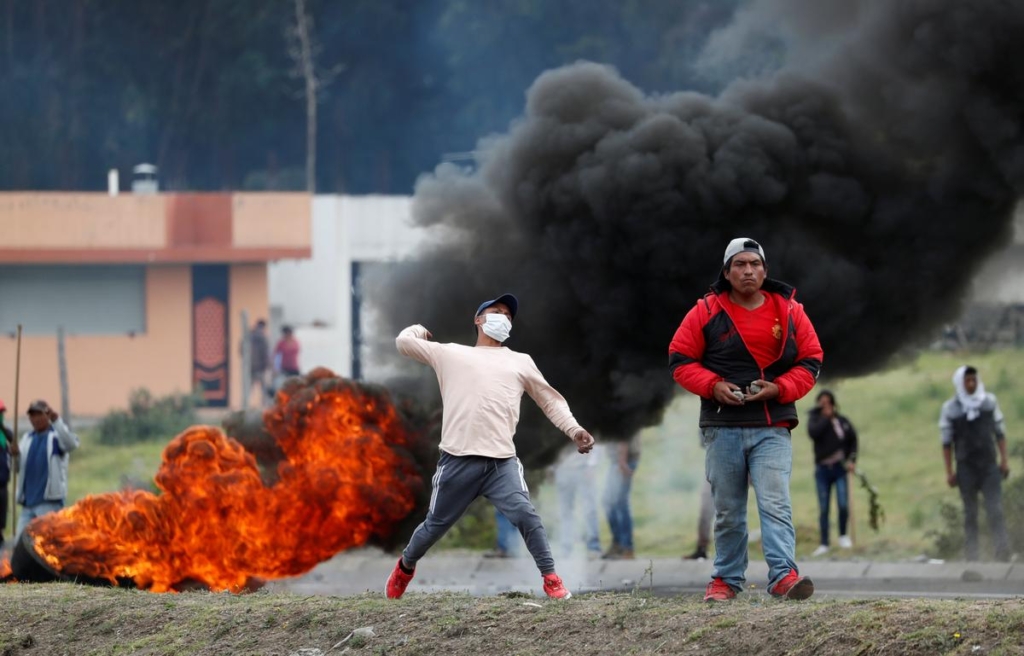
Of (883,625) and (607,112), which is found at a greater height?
(607,112)

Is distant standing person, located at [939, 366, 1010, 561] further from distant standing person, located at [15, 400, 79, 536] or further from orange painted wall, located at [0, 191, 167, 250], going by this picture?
orange painted wall, located at [0, 191, 167, 250]

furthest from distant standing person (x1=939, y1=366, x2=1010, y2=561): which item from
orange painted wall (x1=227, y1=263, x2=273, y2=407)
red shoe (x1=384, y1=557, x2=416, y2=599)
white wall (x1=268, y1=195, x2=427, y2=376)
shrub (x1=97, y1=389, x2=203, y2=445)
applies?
white wall (x1=268, y1=195, x2=427, y2=376)

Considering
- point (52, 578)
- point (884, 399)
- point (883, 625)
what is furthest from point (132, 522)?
point (884, 399)

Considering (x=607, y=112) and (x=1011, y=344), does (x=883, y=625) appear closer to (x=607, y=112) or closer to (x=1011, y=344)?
(x=607, y=112)

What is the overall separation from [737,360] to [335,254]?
26931mm

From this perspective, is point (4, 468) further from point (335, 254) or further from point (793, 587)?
point (335, 254)

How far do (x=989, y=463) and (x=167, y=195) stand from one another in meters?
20.0

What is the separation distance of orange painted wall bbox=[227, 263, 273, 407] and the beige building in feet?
0.10

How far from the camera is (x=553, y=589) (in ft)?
26.3

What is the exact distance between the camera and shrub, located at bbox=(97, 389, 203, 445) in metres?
24.9

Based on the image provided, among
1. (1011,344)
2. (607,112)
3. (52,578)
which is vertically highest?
(607,112)

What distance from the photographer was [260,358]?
28000 mm

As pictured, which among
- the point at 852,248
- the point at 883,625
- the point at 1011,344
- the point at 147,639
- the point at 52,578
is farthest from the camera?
the point at 1011,344

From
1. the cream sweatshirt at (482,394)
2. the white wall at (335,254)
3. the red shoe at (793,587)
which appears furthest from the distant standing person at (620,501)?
the white wall at (335,254)
